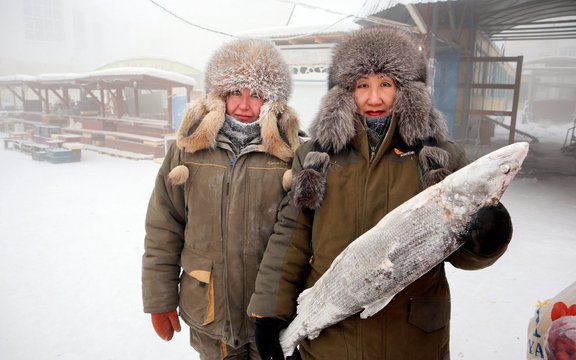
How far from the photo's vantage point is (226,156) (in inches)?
69.2

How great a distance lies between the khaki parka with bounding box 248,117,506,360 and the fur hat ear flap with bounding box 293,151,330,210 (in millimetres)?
29

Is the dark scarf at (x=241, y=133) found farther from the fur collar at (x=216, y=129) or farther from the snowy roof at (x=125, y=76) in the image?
the snowy roof at (x=125, y=76)

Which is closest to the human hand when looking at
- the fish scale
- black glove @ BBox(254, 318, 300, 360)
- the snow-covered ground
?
black glove @ BBox(254, 318, 300, 360)

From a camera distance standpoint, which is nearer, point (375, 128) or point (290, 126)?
point (375, 128)

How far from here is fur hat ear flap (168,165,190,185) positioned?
1.71m

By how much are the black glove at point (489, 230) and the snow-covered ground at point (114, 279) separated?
186 centimetres

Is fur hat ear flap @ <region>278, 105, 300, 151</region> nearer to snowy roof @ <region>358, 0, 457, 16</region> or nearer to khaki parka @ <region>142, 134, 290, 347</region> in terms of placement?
khaki parka @ <region>142, 134, 290, 347</region>

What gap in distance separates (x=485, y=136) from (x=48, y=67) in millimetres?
23335

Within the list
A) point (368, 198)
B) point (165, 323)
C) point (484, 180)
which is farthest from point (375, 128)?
point (165, 323)

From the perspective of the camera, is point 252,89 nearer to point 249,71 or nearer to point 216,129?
point 249,71

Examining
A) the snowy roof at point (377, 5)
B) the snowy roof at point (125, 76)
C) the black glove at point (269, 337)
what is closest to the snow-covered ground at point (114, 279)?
the black glove at point (269, 337)

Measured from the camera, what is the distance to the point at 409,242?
125cm

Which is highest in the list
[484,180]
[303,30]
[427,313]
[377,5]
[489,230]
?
[303,30]

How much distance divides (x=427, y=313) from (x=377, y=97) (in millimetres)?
836
